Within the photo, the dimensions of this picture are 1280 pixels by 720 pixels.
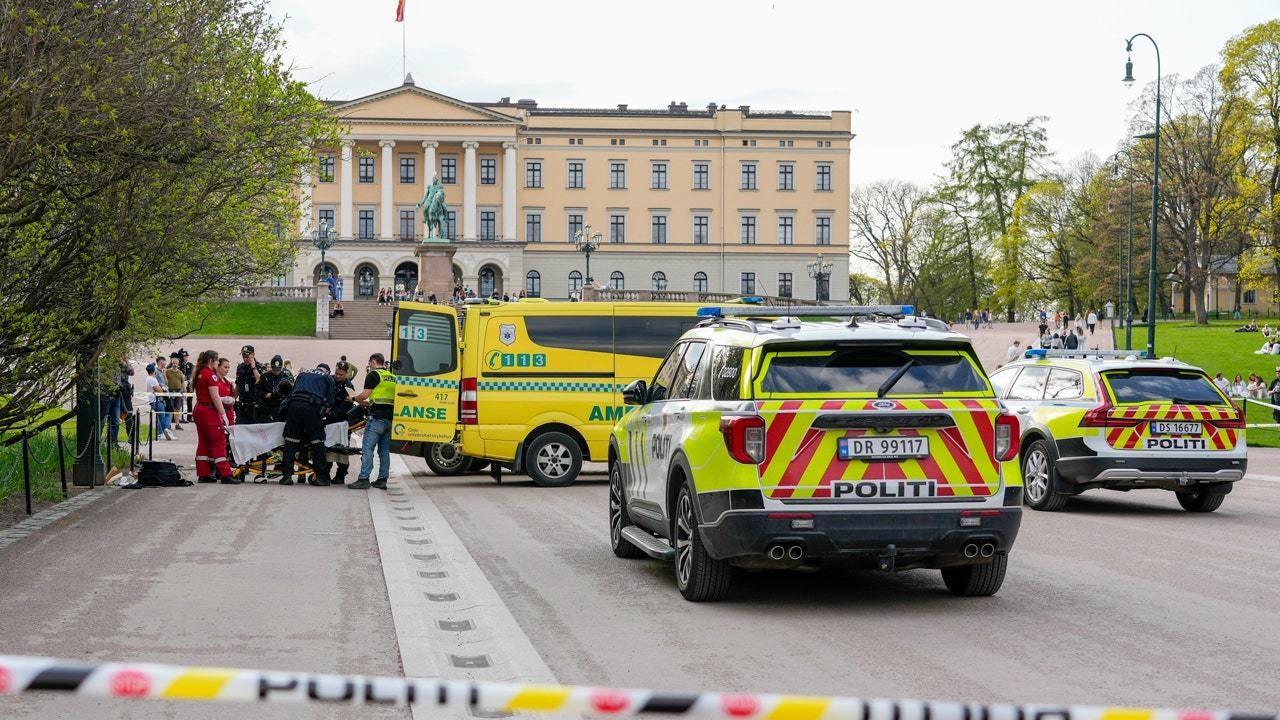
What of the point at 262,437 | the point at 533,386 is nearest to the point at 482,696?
the point at 533,386

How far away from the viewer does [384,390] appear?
20.7m

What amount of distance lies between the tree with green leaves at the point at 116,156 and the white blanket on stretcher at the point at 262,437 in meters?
3.62

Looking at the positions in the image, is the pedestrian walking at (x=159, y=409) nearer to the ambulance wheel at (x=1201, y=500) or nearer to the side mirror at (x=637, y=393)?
the ambulance wheel at (x=1201, y=500)

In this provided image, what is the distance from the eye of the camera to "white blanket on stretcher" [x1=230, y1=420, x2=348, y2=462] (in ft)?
70.0

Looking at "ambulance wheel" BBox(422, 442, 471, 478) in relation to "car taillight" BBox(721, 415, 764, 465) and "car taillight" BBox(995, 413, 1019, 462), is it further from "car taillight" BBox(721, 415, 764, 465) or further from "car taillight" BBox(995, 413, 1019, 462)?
"car taillight" BBox(995, 413, 1019, 462)

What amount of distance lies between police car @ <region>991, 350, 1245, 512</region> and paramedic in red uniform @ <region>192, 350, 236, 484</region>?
10798 mm

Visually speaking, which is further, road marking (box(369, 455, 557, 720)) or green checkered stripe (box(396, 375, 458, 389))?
green checkered stripe (box(396, 375, 458, 389))

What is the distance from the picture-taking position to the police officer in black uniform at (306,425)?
21.0 metres

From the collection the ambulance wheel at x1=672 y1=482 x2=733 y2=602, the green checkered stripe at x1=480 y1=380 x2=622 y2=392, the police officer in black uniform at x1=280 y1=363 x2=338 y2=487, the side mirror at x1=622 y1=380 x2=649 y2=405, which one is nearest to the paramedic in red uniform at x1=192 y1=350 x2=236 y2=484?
the police officer in black uniform at x1=280 y1=363 x2=338 y2=487

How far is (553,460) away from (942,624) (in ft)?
41.8

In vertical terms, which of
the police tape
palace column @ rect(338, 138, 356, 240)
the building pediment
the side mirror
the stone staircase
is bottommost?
the police tape

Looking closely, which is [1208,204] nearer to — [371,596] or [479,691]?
[371,596]

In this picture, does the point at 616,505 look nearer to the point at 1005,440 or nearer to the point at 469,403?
the point at 1005,440

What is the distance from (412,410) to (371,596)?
12065mm
